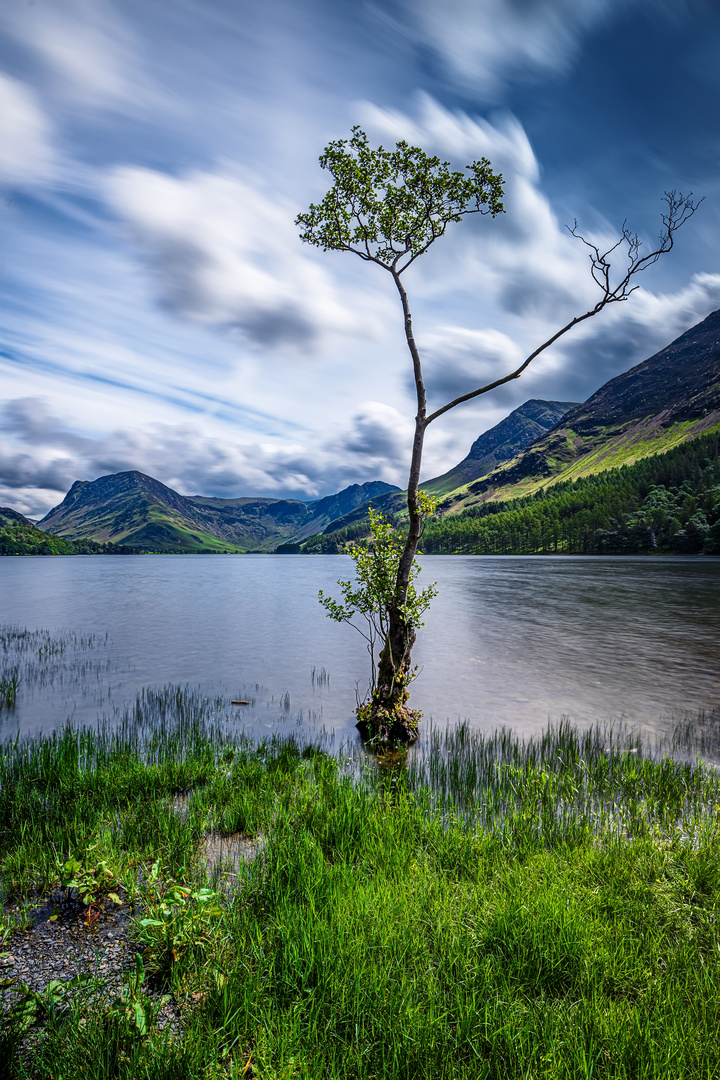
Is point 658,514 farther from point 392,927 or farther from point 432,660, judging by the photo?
point 392,927

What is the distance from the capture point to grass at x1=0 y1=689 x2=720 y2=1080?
3779 mm

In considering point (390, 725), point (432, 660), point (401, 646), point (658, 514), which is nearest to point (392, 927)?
point (390, 725)

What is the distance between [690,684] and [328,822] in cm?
1952

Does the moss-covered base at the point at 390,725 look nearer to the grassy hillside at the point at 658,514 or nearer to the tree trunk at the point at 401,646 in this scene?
the tree trunk at the point at 401,646

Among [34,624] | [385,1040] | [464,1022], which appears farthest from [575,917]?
[34,624]

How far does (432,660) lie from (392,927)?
74.7 ft

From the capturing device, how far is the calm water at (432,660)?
18031 millimetres

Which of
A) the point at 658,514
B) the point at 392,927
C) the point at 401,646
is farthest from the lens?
the point at 658,514

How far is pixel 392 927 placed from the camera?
507 cm

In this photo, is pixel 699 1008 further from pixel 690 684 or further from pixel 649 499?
pixel 649 499

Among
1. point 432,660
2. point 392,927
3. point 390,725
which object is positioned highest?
point 392,927

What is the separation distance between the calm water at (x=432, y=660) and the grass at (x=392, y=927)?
7.22m

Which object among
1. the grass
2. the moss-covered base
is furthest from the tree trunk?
the grass

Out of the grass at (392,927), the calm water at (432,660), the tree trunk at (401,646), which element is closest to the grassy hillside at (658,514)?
the calm water at (432,660)
